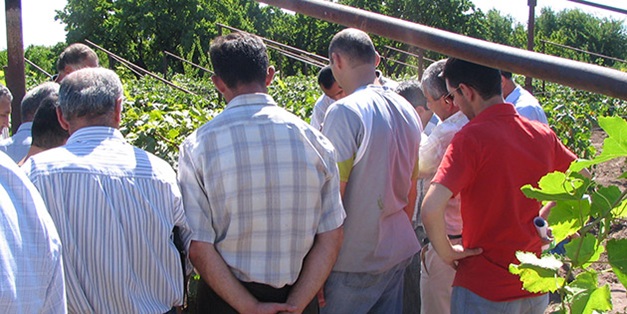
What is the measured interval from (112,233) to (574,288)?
157cm

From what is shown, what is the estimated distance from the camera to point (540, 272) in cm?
114

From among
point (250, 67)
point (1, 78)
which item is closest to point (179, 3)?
point (1, 78)

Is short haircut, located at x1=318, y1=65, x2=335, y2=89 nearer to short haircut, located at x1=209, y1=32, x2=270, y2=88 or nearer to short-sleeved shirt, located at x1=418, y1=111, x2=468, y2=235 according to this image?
short-sleeved shirt, located at x1=418, y1=111, x2=468, y2=235

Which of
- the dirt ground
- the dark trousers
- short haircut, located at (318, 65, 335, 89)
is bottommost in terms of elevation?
the dirt ground

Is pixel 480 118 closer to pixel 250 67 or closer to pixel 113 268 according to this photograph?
pixel 250 67

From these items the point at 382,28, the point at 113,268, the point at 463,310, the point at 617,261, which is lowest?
the point at 463,310

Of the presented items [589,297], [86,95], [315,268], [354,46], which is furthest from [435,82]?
[589,297]

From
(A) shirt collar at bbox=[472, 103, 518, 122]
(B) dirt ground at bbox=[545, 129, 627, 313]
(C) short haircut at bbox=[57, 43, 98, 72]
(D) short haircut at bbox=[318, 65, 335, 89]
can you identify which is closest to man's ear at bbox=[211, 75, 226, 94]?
(A) shirt collar at bbox=[472, 103, 518, 122]

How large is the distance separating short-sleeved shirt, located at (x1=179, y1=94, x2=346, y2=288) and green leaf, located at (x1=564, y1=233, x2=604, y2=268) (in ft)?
4.81

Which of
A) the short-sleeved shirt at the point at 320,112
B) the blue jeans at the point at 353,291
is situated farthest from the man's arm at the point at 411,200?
the short-sleeved shirt at the point at 320,112

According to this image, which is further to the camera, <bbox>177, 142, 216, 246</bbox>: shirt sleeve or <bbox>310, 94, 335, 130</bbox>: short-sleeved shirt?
<bbox>310, 94, 335, 130</bbox>: short-sleeved shirt

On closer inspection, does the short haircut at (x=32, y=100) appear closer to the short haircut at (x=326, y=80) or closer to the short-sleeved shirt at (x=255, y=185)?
the short-sleeved shirt at (x=255, y=185)

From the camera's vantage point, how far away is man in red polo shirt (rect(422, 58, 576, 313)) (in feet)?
8.43

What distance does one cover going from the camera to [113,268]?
219cm
